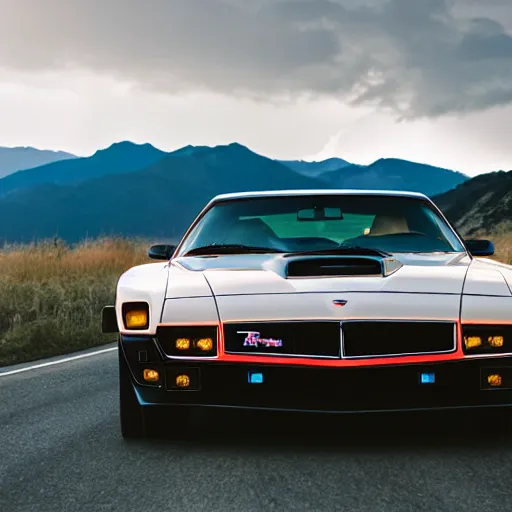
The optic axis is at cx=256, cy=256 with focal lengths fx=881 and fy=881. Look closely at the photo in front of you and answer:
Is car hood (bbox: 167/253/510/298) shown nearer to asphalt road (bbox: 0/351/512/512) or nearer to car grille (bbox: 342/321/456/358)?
car grille (bbox: 342/321/456/358)

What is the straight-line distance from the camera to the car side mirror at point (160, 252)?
229 inches

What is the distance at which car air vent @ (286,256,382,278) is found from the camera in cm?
439

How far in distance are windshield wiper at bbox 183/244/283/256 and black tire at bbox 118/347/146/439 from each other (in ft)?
3.27

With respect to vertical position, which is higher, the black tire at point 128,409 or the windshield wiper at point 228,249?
the windshield wiper at point 228,249

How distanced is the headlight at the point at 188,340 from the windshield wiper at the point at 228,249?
3.41ft

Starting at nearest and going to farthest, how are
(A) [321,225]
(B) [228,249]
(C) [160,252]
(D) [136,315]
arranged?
(D) [136,315]
(B) [228,249]
(C) [160,252]
(A) [321,225]

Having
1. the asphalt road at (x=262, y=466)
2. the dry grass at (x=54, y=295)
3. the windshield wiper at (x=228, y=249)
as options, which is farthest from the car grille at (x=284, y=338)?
the dry grass at (x=54, y=295)

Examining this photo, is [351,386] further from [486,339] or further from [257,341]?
[486,339]

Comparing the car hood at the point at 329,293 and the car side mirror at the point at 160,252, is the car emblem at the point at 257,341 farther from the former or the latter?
the car side mirror at the point at 160,252

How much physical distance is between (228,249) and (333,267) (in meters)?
0.99

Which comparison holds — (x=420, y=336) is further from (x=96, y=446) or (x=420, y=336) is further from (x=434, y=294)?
(x=96, y=446)

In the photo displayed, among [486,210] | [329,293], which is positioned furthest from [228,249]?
[486,210]

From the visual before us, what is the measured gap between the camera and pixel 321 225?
20.0ft

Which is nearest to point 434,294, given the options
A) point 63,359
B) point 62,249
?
point 63,359
